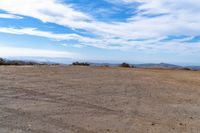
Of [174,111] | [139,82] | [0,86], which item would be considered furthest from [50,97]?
[139,82]

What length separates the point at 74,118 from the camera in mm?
9445

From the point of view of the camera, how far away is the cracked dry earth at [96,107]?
28.6 ft

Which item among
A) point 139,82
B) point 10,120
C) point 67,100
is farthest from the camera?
point 139,82

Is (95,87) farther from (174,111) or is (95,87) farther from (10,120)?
(10,120)

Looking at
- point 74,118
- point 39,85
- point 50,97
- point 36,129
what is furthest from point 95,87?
point 36,129

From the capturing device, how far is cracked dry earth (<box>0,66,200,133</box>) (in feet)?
28.6

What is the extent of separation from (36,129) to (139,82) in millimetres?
10005

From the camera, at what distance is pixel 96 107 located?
36.1ft

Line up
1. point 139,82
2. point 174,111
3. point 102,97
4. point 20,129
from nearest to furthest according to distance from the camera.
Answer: point 20,129
point 174,111
point 102,97
point 139,82

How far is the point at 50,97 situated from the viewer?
12.5 meters

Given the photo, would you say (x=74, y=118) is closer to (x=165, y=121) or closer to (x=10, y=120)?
(x=10, y=120)

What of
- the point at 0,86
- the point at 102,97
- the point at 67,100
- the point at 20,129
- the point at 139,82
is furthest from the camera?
the point at 139,82

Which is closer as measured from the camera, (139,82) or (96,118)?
(96,118)

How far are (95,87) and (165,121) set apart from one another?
619 cm
